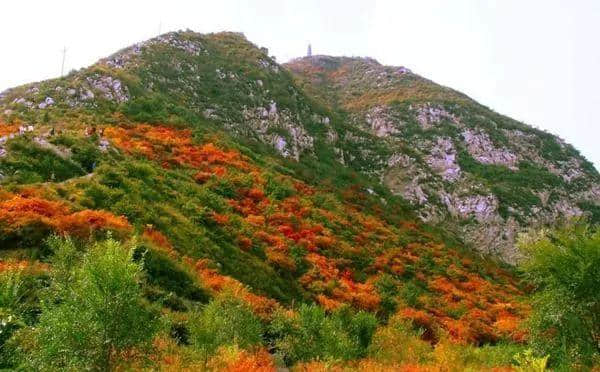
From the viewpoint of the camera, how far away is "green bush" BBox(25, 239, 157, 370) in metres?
7.52

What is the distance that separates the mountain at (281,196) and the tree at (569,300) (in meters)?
2.16

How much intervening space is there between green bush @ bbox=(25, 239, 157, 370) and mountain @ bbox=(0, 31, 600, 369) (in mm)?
1108

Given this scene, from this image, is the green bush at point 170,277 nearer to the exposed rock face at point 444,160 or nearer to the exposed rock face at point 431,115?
the exposed rock face at point 444,160

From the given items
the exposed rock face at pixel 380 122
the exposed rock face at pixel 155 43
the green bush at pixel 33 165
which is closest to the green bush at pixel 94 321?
the green bush at pixel 33 165

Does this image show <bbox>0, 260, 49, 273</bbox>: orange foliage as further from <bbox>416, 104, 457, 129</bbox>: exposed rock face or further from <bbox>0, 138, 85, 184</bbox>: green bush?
<bbox>416, 104, 457, 129</bbox>: exposed rock face

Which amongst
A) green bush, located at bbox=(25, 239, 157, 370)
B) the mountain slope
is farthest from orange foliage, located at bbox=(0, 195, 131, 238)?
the mountain slope

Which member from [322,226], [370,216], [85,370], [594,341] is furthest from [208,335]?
[370,216]

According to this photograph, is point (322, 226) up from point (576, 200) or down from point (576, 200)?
down

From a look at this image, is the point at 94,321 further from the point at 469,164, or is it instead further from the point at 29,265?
the point at 469,164

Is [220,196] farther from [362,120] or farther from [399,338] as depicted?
[362,120]

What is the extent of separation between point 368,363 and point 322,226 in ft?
54.3

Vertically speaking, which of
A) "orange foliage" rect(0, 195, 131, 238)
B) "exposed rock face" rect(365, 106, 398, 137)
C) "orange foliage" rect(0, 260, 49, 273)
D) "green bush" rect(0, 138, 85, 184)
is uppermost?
"exposed rock face" rect(365, 106, 398, 137)

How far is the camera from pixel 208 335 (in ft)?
36.6

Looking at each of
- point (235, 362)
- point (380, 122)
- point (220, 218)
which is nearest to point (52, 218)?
point (235, 362)
